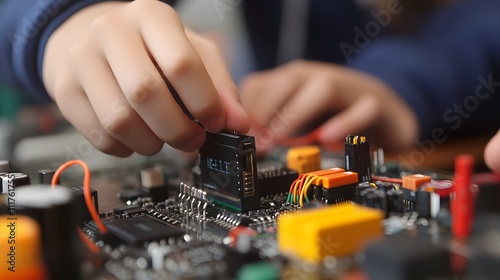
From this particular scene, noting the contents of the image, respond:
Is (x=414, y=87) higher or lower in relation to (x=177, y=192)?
higher

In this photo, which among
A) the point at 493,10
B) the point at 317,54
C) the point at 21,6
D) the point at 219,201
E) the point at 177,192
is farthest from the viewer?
the point at 317,54

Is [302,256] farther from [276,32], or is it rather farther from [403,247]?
[276,32]

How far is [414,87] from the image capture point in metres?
2.23

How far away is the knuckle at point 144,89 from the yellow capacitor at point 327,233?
1.65 ft

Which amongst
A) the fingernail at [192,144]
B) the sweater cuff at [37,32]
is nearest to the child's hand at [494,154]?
the fingernail at [192,144]

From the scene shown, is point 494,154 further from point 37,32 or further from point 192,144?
point 37,32

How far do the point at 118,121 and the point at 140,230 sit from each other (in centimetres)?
37

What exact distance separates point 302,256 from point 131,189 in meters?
0.72

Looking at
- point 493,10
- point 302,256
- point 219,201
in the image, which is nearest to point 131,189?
point 219,201

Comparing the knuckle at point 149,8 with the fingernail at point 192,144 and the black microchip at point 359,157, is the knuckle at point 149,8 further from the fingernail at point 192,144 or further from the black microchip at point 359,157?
the black microchip at point 359,157

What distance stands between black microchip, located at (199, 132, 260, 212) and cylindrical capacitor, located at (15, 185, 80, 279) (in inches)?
17.0

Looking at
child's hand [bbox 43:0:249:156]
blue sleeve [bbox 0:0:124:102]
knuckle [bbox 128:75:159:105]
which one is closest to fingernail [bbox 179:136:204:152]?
child's hand [bbox 43:0:249:156]

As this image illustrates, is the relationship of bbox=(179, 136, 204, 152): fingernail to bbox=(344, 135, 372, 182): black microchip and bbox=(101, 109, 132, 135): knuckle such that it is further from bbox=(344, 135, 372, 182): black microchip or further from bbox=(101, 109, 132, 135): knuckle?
bbox=(344, 135, 372, 182): black microchip

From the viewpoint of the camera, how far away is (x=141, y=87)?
1.22 metres
